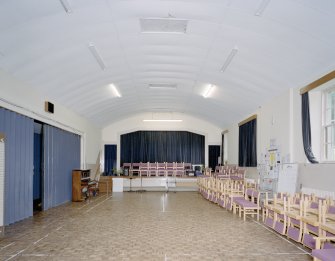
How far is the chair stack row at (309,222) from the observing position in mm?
5106

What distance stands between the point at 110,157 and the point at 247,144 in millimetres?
10291

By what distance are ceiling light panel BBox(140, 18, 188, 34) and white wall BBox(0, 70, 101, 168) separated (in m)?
3.41

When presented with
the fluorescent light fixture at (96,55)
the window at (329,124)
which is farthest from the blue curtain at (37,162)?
the window at (329,124)

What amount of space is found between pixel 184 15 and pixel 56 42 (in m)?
3.00

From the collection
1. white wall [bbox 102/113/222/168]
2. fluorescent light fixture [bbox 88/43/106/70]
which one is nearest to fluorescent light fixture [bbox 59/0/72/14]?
fluorescent light fixture [bbox 88/43/106/70]

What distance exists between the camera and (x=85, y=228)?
315 inches

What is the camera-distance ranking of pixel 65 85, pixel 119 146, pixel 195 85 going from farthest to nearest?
pixel 119 146 < pixel 195 85 < pixel 65 85

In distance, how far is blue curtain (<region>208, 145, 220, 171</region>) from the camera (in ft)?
75.9

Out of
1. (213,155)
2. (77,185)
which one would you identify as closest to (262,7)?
(77,185)

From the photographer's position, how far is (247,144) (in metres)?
15.2

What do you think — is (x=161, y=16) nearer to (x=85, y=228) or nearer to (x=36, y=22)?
(x=36, y=22)

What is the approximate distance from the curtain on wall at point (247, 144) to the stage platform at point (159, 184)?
407cm

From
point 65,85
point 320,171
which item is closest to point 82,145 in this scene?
point 65,85

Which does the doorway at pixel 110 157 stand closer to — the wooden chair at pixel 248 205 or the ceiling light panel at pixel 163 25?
the wooden chair at pixel 248 205
